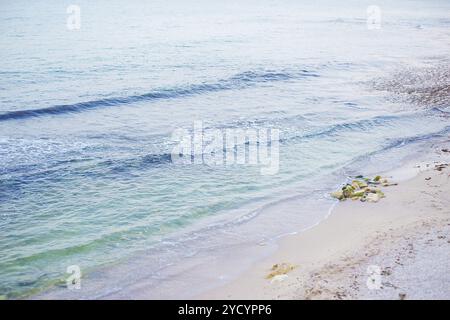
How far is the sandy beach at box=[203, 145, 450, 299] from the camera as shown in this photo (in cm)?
732

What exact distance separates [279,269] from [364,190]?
17.2ft

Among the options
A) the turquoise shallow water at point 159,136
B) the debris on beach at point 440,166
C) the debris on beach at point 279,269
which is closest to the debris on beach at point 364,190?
the turquoise shallow water at point 159,136

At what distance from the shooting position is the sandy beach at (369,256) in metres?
7.32

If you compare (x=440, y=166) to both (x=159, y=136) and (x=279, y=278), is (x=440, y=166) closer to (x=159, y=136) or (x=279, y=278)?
(x=279, y=278)

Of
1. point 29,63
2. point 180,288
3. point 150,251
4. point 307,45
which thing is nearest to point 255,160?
point 150,251

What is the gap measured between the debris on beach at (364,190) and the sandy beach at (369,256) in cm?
24

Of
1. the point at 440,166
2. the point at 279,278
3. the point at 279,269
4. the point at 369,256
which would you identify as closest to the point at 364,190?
the point at 440,166

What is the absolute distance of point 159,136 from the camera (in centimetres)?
1845

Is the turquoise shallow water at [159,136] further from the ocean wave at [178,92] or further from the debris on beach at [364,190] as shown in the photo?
the debris on beach at [364,190]

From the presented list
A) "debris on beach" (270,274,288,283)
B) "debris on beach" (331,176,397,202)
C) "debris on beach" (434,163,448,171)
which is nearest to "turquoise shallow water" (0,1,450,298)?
"debris on beach" (331,176,397,202)

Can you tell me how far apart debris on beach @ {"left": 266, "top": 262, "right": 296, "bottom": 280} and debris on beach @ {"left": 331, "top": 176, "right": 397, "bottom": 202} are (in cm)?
438

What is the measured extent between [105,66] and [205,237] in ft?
82.3
